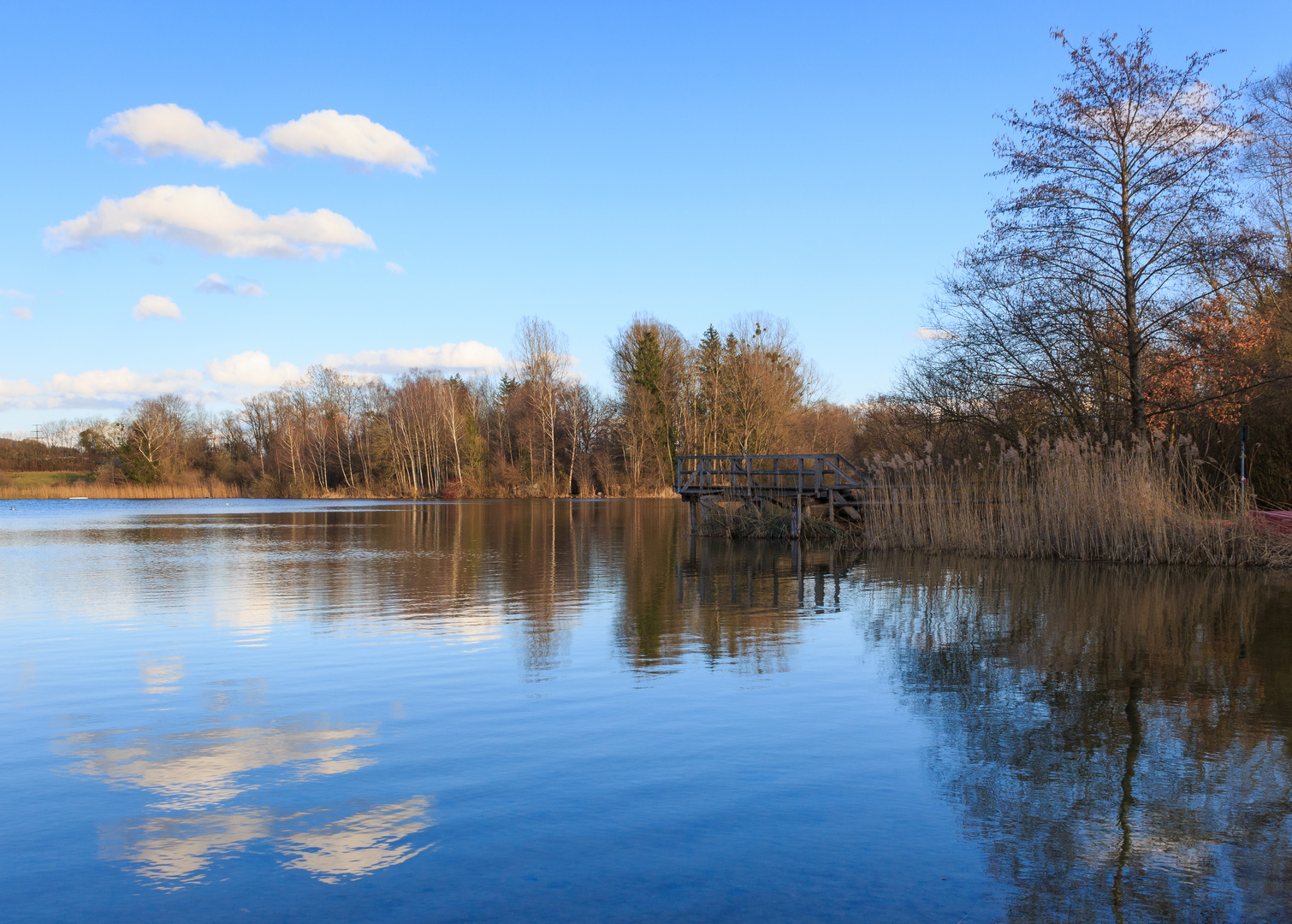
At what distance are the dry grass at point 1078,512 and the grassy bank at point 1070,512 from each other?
0.8 inches

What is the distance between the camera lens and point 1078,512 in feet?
57.6

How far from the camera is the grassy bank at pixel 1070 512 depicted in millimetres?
16406

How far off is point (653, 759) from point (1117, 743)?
3.20 metres

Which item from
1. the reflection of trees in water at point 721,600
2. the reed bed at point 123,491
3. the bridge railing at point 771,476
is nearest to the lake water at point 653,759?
the reflection of trees in water at point 721,600

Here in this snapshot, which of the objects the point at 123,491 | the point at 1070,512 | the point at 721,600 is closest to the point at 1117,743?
the point at 721,600

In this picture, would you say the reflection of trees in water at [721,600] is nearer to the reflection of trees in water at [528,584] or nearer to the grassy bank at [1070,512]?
the reflection of trees in water at [528,584]

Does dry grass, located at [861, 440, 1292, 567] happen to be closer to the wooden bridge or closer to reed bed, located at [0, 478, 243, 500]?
the wooden bridge

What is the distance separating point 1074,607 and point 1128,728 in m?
6.25

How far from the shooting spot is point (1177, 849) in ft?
14.5

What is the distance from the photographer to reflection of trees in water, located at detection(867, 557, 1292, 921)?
4121mm

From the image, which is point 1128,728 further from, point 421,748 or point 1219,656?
point 421,748

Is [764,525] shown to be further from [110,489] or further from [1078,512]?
[110,489]

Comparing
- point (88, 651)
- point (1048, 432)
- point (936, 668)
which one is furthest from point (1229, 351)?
point (88, 651)

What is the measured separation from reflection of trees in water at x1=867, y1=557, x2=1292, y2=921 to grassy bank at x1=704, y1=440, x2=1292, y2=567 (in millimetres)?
3488
